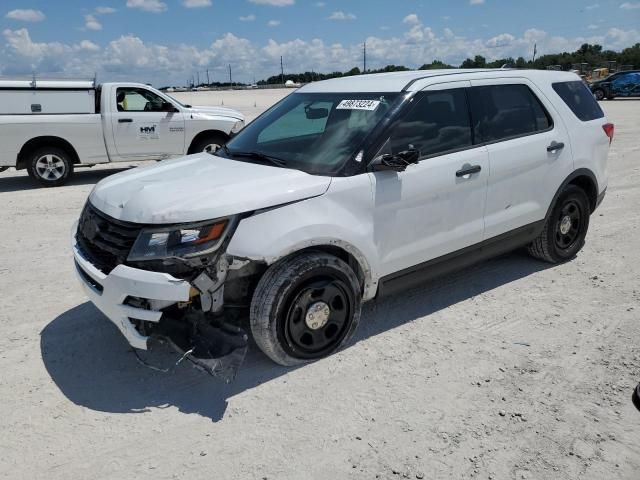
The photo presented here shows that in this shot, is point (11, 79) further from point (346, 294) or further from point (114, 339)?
point (346, 294)

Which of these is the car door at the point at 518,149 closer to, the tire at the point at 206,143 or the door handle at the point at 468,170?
the door handle at the point at 468,170

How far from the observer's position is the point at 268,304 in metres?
3.32

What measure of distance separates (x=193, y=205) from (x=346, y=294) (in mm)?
1185

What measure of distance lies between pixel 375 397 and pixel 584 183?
11.2ft

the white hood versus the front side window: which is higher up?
the front side window

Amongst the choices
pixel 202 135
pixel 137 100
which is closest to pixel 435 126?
pixel 202 135

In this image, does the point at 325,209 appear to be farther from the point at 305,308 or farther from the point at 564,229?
the point at 564,229

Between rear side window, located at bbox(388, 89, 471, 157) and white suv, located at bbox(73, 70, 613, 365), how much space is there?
0.01 meters

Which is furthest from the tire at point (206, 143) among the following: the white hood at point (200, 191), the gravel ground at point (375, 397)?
the white hood at point (200, 191)

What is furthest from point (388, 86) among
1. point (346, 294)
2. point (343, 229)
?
point (346, 294)

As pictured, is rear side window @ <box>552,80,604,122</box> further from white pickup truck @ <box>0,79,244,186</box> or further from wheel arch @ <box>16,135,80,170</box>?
wheel arch @ <box>16,135,80,170</box>

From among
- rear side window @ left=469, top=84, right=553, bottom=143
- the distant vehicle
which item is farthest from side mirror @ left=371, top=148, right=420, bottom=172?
the distant vehicle

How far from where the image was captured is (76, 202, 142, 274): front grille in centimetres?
323

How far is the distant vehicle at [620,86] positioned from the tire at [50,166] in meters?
26.5
